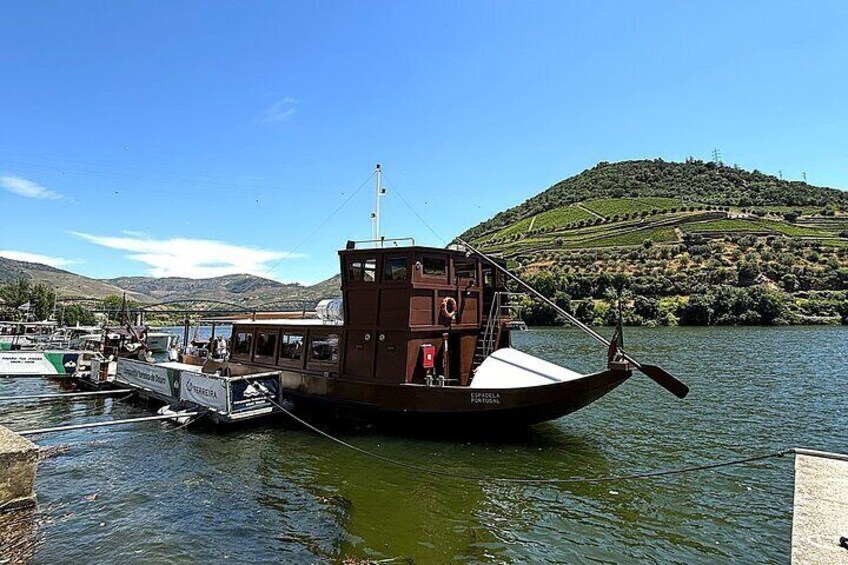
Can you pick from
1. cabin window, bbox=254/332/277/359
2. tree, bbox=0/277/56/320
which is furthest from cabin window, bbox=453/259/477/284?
tree, bbox=0/277/56/320

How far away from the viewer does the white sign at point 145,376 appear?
65.0 feet

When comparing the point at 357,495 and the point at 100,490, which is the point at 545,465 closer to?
the point at 357,495

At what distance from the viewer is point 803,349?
36.6 m

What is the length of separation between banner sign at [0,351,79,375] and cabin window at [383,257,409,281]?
1971cm

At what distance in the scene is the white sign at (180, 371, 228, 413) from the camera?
52.2ft

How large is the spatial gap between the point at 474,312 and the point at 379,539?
9267mm

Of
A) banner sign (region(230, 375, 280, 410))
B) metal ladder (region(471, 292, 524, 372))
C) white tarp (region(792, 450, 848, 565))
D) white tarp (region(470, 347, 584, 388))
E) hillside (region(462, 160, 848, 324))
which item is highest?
hillside (region(462, 160, 848, 324))

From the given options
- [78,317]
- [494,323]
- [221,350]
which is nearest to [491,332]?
[494,323]

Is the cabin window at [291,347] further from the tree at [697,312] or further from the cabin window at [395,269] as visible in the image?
the tree at [697,312]

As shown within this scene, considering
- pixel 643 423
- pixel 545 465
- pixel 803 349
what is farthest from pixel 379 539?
pixel 803 349

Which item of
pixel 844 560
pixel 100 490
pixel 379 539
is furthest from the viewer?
pixel 100 490

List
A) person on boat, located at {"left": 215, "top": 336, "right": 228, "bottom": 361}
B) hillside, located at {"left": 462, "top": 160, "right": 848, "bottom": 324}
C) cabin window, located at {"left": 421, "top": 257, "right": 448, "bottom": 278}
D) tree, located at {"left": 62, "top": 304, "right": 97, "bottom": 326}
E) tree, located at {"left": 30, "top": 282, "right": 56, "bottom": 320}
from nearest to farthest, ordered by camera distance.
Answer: cabin window, located at {"left": 421, "top": 257, "right": 448, "bottom": 278} → person on boat, located at {"left": 215, "top": 336, "right": 228, "bottom": 361} → hillside, located at {"left": 462, "top": 160, "right": 848, "bottom": 324} → tree, located at {"left": 30, "top": 282, "right": 56, "bottom": 320} → tree, located at {"left": 62, "top": 304, "right": 97, "bottom": 326}

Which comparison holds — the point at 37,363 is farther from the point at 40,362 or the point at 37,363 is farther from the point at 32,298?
the point at 32,298

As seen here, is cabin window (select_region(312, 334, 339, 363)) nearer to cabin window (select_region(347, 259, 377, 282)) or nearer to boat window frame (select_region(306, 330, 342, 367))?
boat window frame (select_region(306, 330, 342, 367))
